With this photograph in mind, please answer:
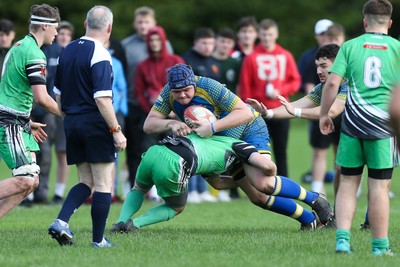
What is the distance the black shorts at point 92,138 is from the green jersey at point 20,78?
2.06 ft

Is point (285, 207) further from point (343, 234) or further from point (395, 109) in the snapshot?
point (395, 109)

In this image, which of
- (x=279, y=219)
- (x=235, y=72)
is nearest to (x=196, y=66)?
(x=235, y=72)

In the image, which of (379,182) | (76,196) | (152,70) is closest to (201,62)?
(152,70)

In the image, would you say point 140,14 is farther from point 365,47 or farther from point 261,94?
point 365,47

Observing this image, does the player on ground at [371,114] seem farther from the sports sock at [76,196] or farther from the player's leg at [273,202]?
the sports sock at [76,196]

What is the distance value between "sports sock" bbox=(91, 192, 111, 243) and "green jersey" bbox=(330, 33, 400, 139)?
2214mm

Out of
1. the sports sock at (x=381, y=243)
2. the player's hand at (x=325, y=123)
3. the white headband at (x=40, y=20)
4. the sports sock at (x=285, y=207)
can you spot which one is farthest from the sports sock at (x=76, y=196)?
the sports sock at (x=381, y=243)

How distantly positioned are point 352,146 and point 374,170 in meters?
0.26

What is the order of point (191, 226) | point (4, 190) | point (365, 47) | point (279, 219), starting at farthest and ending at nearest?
point (279, 219)
point (191, 226)
point (4, 190)
point (365, 47)

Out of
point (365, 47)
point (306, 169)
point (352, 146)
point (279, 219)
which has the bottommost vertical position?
point (306, 169)

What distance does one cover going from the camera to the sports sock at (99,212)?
28.2 feet

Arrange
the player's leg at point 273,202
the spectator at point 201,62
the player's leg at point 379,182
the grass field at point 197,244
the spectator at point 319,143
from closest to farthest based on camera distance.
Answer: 1. the grass field at point 197,244
2. the player's leg at point 379,182
3. the player's leg at point 273,202
4. the spectator at point 319,143
5. the spectator at point 201,62

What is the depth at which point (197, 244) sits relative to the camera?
8.82m

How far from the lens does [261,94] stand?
47.8 feet
